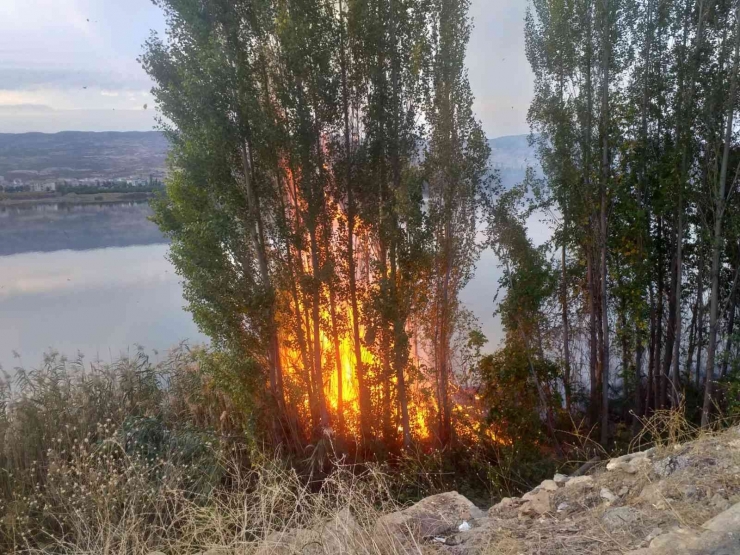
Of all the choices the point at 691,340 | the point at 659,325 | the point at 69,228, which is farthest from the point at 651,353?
the point at 69,228

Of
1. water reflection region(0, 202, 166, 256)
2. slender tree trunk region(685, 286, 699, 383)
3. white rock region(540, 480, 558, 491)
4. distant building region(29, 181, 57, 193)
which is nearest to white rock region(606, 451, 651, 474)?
white rock region(540, 480, 558, 491)

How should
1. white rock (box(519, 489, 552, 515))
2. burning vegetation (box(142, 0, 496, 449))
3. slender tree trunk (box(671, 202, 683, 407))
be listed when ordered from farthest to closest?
1. slender tree trunk (box(671, 202, 683, 407))
2. burning vegetation (box(142, 0, 496, 449))
3. white rock (box(519, 489, 552, 515))

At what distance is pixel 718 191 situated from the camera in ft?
28.7

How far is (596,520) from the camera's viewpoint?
12.1 feet

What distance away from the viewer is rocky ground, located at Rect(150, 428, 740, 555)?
3.18 metres

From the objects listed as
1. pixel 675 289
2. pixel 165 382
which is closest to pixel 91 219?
pixel 165 382

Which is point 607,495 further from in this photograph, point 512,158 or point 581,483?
point 512,158

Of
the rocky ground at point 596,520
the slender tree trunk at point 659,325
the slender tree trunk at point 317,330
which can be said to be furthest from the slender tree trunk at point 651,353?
the rocky ground at point 596,520

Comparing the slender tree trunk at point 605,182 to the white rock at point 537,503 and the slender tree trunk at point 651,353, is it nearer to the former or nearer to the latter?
the slender tree trunk at point 651,353

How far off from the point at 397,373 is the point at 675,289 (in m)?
5.66

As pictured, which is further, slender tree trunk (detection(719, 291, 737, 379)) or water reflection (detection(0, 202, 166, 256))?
water reflection (detection(0, 202, 166, 256))

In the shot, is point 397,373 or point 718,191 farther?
point 397,373

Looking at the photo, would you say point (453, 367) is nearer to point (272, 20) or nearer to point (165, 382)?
point (165, 382)

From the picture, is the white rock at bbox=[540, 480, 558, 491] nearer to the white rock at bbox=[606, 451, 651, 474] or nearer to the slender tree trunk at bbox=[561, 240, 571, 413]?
the white rock at bbox=[606, 451, 651, 474]
